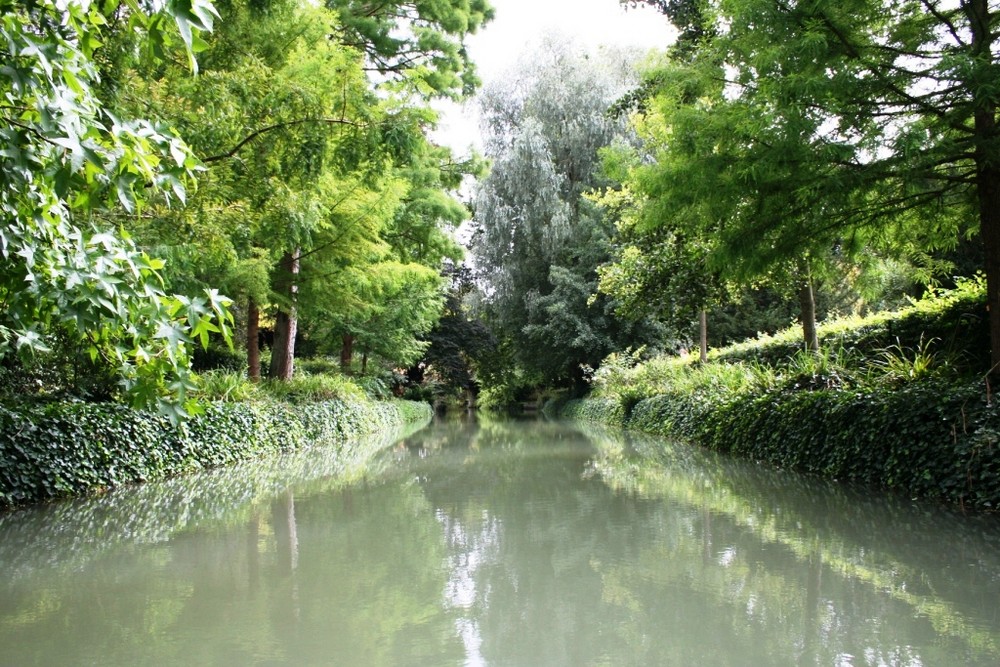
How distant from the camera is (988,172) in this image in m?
6.82

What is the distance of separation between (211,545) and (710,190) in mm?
5197

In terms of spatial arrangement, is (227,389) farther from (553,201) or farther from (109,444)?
(553,201)

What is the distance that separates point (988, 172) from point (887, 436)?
2.74 m

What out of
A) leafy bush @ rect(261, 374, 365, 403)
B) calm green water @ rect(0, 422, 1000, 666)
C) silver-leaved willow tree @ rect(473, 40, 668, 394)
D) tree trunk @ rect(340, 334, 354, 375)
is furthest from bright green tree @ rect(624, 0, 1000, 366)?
tree trunk @ rect(340, 334, 354, 375)

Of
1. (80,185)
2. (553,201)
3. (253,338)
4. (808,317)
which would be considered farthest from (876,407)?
(553,201)

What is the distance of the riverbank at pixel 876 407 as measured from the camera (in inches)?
254

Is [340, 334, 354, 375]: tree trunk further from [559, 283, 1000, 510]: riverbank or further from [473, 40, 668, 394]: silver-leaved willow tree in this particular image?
[559, 283, 1000, 510]: riverbank

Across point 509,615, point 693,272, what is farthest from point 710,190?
point 693,272

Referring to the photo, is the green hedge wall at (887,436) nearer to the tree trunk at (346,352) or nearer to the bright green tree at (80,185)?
the bright green tree at (80,185)

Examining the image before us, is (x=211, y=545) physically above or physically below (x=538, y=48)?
below

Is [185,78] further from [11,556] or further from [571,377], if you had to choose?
[571,377]

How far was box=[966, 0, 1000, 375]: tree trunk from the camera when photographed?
601 centimetres

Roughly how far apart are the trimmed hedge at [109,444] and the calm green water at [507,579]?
51 cm

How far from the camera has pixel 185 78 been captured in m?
7.02
